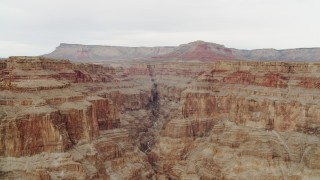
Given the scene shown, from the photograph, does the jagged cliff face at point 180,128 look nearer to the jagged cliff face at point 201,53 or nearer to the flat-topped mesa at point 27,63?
the flat-topped mesa at point 27,63

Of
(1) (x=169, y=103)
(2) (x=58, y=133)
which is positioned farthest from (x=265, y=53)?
(2) (x=58, y=133)

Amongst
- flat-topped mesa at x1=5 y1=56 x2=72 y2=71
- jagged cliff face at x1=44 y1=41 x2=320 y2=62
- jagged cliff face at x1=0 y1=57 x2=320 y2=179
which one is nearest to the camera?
jagged cliff face at x1=0 y1=57 x2=320 y2=179

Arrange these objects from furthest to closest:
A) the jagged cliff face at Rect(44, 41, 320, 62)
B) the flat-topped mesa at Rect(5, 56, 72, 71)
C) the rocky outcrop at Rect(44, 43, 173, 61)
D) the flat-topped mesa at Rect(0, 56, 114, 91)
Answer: the rocky outcrop at Rect(44, 43, 173, 61) → the jagged cliff face at Rect(44, 41, 320, 62) → the flat-topped mesa at Rect(5, 56, 72, 71) → the flat-topped mesa at Rect(0, 56, 114, 91)

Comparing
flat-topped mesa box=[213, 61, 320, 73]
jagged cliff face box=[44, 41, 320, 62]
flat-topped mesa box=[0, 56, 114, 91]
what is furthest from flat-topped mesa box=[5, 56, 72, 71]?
jagged cliff face box=[44, 41, 320, 62]

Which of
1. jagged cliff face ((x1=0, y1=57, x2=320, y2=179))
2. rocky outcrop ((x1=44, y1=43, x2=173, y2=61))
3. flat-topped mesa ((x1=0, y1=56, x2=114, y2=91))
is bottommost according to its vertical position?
jagged cliff face ((x1=0, y1=57, x2=320, y2=179))

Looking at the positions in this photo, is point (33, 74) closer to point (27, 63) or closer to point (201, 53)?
point (27, 63)

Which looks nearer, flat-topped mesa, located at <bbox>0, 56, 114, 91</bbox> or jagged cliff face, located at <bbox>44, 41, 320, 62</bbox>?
flat-topped mesa, located at <bbox>0, 56, 114, 91</bbox>

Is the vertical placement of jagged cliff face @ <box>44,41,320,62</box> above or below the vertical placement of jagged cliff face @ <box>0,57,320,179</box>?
above

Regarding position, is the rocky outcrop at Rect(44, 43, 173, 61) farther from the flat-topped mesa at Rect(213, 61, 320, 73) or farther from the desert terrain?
the flat-topped mesa at Rect(213, 61, 320, 73)

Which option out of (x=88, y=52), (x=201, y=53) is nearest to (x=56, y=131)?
(x=201, y=53)
